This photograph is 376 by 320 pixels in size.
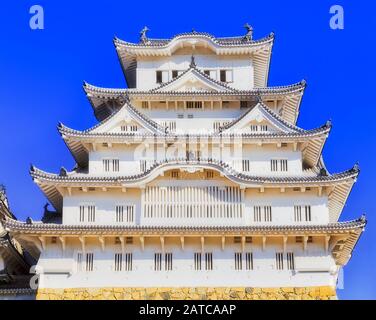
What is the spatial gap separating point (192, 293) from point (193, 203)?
4.83 m

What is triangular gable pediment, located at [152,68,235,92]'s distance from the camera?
42.8 meters

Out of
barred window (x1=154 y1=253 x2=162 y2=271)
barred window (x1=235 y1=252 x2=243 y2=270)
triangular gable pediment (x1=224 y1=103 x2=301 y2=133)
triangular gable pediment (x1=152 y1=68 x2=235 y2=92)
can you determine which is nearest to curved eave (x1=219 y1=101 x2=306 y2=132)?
triangular gable pediment (x1=224 y1=103 x2=301 y2=133)

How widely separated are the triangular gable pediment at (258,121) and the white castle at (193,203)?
60mm

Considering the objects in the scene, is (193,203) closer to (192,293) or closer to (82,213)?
(192,293)

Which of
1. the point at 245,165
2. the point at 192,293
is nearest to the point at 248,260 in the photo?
the point at 192,293

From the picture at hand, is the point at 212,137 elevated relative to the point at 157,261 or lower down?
elevated

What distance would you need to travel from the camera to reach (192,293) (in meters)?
36.3

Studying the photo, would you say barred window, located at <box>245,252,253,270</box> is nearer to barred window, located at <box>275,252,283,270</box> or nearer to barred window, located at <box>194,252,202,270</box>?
barred window, located at <box>275,252,283,270</box>

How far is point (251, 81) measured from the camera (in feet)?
147

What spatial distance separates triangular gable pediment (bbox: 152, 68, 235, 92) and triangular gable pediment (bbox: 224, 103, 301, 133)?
7.85 ft

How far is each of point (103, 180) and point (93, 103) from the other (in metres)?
7.62

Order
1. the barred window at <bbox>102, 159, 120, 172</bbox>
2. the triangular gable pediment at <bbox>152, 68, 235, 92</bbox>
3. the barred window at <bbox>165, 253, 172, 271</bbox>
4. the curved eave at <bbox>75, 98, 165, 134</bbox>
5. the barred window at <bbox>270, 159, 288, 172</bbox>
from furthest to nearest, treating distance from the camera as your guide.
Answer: the triangular gable pediment at <bbox>152, 68, 235, 92</bbox> < the curved eave at <bbox>75, 98, 165, 134</bbox> < the barred window at <bbox>102, 159, 120, 172</bbox> < the barred window at <bbox>270, 159, 288, 172</bbox> < the barred window at <bbox>165, 253, 172, 271</bbox>

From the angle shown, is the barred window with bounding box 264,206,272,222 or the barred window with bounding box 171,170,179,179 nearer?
the barred window with bounding box 264,206,272,222

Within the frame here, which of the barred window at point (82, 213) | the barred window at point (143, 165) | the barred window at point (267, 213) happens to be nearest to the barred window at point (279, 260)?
the barred window at point (267, 213)
